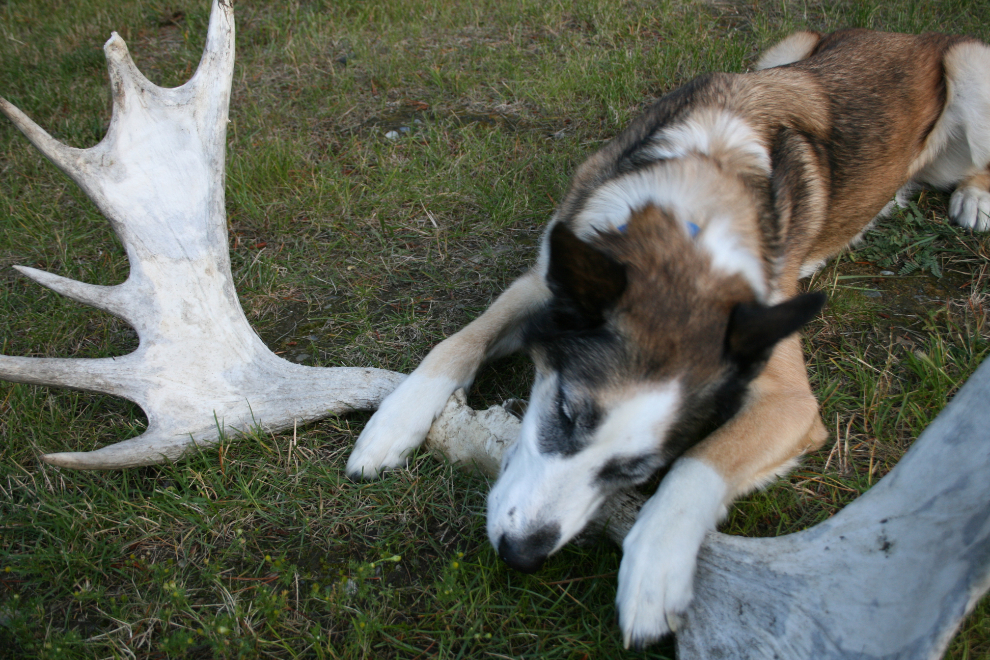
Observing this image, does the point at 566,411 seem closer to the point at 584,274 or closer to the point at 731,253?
the point at 584,274

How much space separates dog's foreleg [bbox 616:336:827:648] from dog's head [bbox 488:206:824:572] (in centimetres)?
13

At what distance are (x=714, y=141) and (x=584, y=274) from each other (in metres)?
1.19

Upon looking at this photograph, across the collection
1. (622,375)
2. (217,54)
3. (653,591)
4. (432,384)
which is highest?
(217,54)

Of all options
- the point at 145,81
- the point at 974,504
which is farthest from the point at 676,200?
the point at 145,81

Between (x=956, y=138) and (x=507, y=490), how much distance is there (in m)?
3.54

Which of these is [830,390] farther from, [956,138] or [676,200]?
[956,138]

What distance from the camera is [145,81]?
2.63 m

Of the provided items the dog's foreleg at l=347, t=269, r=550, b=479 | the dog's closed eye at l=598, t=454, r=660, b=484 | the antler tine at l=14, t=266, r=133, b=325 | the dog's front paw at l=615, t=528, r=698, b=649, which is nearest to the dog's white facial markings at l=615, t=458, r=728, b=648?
the dog's front paw at l=615, t=528, r=698, b=649

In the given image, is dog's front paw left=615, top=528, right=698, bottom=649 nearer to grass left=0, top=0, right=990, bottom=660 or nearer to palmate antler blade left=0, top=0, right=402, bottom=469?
grass left=0, top=0, right=990, bottom=660

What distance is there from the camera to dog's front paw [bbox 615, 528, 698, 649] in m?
1.82

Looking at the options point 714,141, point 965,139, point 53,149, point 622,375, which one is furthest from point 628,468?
point 965,139

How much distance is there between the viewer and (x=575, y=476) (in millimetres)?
1950

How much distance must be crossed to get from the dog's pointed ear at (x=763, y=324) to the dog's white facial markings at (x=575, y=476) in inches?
9.6

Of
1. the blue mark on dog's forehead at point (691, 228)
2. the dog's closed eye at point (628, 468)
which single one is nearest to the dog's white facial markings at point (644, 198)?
the blue mark on dog's forehead at point (691, 228)
